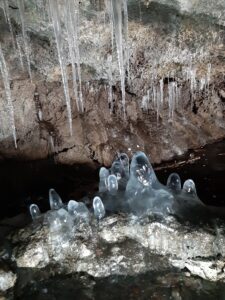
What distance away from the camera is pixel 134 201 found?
Result: 5168 millimetres

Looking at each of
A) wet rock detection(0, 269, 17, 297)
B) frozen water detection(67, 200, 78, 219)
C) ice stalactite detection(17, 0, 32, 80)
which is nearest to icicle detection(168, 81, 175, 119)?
ice stalactite detection(17, 0, 32, 80)

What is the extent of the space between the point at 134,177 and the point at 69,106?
277 centimetres

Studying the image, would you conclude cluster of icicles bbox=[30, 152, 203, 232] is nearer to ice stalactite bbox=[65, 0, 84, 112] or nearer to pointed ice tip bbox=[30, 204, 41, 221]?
pointed ice tip bbox=[30, 204, 41, 221]

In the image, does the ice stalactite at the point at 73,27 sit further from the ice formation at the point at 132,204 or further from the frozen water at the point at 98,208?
the frozen water at the point at 98,208

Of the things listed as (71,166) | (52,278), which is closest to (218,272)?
(52,278)

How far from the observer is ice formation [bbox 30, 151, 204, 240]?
493cm

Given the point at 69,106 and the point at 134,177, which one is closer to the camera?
the point at 134,177

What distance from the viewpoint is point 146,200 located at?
5102 millimetres

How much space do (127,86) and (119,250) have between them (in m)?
4.30

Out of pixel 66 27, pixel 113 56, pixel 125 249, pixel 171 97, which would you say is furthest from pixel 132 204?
pixel 171 97

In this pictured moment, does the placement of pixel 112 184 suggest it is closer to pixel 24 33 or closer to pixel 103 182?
pixel 103 182

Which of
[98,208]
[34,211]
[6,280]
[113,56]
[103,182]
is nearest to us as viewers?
[6,280]

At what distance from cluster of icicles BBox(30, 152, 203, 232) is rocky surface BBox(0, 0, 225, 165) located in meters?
2.45

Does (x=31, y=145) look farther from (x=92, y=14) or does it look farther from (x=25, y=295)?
(x=25, y=295)
